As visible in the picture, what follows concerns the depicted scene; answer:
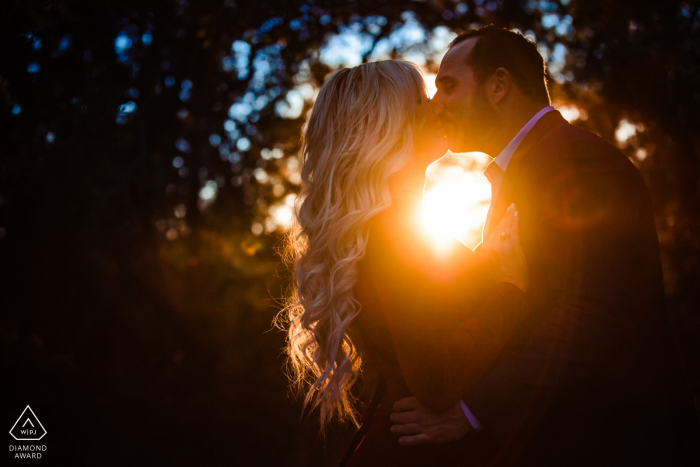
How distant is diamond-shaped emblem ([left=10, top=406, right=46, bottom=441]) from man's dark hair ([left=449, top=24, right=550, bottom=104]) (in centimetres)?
678

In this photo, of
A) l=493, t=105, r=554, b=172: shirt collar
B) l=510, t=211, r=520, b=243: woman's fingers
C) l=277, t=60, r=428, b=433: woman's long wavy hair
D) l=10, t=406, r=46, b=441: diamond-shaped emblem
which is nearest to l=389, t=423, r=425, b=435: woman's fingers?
l=277, t=60, r=428, b=433: woman's long wavy hair

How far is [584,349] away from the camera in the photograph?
1.83m

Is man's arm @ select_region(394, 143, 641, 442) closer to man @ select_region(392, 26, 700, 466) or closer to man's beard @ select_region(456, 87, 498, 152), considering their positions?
man @ select_region(392, 26, 700, 466)

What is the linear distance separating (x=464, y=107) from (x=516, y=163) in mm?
768

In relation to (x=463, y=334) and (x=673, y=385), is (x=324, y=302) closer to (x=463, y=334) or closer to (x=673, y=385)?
(x=463, y=334)

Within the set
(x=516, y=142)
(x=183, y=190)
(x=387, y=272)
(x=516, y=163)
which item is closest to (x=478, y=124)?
(x=516, y=142)

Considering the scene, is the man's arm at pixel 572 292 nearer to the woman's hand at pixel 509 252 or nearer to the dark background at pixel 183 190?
the woman's hand at pixel 509 252

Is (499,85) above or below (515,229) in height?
above

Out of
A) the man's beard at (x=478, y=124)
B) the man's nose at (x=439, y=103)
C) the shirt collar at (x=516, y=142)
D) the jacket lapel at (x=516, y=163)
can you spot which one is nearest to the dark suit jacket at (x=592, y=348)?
the jacket lapel at (x=516, y=163)

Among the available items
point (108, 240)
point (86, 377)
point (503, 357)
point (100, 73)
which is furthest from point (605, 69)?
point (86, 377)

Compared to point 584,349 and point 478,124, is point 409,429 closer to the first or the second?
point 584,349

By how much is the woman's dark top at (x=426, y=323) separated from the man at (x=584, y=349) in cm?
9

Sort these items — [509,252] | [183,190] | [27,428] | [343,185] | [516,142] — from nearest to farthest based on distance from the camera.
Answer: [343,185] → [509,252] → [516,142] → [27,428] → [183,190]

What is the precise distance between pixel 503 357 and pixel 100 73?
22.7ft
